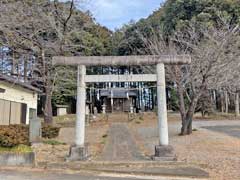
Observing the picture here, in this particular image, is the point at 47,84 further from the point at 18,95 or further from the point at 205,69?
the point at 205,69

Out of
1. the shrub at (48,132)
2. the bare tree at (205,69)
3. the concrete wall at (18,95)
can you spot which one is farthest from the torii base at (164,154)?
the concrete wall at (18,95)

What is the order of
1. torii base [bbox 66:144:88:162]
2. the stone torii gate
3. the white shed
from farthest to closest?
the white shed < the stone torii gate < torii base [bbox 66:144:88:162]

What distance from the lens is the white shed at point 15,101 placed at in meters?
17.9

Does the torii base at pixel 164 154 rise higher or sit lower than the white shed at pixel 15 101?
lower

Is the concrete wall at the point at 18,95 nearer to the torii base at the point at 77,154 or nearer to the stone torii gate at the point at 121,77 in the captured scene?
the stone torii gate at the point at 121,77

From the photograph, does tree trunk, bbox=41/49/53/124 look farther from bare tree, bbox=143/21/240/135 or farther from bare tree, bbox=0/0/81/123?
bare tree, bbox=143/21/240/135

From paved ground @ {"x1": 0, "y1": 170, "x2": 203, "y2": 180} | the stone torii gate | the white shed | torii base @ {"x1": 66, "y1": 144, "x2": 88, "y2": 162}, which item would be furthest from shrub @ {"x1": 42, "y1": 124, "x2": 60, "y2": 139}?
paved ground @ {"x1": 0, "y1": 170, "x2": 203, "y2": 180}

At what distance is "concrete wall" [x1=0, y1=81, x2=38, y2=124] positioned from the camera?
1842 cm

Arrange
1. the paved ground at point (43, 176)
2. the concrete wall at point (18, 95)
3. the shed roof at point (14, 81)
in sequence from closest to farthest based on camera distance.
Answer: the paved ground at point (43, 176)
the shed roof at point (14, 81)
the concrete wall at point (18, 95)

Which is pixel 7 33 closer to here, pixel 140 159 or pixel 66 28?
pixel 66 28

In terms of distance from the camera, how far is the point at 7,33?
14133mm

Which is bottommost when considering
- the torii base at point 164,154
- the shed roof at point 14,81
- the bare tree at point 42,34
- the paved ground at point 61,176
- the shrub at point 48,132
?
the paved ground at point 61,176

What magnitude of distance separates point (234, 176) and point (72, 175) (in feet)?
12.6

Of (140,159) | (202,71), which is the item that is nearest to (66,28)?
(202,71)
